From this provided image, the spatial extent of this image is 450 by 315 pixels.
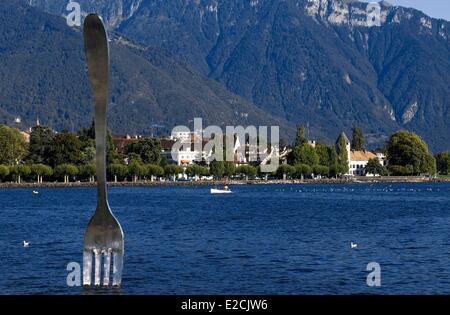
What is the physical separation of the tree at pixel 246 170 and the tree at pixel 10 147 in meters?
42.9

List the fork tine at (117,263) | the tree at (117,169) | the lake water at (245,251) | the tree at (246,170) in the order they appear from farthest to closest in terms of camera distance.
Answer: the tree at (246,170), the tree at (117,169), the lake water at (245,251), the fork tine at (117,263)

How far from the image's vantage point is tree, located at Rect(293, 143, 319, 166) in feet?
625

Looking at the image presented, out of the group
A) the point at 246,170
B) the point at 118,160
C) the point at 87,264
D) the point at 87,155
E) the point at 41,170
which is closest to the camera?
the point at 87,264

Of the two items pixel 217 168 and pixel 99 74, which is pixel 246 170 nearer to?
pixel 217 168

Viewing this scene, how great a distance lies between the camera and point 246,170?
632 ft

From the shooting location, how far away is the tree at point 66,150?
516 ft

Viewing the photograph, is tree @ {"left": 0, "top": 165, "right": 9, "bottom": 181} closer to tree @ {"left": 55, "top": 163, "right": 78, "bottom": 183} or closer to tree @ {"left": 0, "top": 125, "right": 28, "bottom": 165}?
tree @ {"left": 0, "top": 125, "right": 28, "bottom": 165}

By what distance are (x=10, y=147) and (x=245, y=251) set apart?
119 meters

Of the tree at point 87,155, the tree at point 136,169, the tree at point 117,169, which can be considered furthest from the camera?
the tree at point 136,169

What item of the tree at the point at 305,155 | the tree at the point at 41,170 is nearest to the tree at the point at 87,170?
the tree at the point at 41,170

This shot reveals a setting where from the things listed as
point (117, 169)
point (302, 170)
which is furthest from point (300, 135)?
point (117, 169)

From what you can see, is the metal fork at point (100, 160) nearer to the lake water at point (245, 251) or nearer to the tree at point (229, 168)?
the lake water at point (245, 251)

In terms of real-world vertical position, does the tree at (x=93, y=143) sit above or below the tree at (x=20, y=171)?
above
